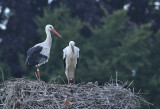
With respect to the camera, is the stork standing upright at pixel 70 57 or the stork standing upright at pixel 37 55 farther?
the stork standing upright at pixel 70 57

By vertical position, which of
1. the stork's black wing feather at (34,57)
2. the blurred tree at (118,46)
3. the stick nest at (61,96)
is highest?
the blurred tree at (118,46)

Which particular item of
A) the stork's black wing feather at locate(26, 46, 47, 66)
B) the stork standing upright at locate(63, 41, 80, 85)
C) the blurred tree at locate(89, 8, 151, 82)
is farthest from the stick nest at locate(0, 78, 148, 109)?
the blurred tree at locate(89, 8, 151, 82)

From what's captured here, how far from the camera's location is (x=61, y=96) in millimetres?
7902

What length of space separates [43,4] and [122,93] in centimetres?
1284

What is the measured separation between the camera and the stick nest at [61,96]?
25.2ft

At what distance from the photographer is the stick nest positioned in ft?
25.2

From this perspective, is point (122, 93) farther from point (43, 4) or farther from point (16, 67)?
point (43, 4)

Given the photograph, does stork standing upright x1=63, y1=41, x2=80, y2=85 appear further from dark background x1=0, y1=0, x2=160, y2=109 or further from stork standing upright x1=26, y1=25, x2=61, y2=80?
dark background x1=0, y1=0, x2=160, y2=109

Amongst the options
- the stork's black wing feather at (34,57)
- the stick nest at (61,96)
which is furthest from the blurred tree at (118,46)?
the stick nest at (61,96)

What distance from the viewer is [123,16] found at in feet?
60.2

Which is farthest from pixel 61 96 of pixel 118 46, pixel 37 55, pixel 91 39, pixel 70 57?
pixel 91 39

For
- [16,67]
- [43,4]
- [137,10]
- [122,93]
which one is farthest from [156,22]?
[122,93]

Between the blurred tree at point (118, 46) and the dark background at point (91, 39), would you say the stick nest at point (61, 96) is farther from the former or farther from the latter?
the blurred tree at point (118, 46)

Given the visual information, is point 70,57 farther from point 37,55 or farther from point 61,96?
point 61,96
